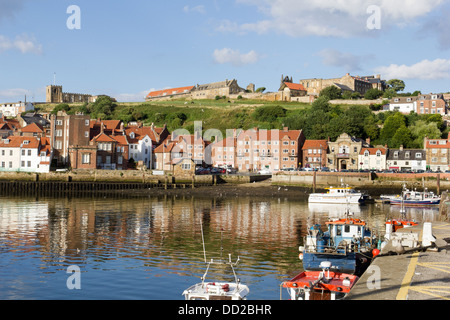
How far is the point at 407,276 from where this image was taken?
17984 mm

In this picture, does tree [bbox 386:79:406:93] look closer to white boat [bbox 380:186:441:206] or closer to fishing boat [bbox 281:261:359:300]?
white boat [bbox 380:186:441:206]

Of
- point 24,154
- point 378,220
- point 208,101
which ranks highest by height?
point 208,101

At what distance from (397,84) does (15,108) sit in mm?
138924

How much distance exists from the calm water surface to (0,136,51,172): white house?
2381cm

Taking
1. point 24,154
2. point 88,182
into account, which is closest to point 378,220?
point 88,182

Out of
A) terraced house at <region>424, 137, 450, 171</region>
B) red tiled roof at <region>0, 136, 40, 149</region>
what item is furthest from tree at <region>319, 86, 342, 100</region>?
red tiled roof at <region>0, 136, 40, 149</region>

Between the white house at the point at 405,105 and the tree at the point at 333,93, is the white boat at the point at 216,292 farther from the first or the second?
the tree at the point at 333,93

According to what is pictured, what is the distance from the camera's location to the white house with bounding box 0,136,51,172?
87.2 metres

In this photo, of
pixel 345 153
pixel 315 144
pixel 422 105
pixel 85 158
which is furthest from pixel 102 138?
pixel 422 105

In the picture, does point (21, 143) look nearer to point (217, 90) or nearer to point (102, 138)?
point (102, 138)

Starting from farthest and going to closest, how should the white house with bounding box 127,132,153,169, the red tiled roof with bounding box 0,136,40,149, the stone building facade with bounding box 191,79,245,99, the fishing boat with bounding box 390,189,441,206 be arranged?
the stone building facade with bounding box 191,79,245,99
the white house with bounding box 127,132,153,169
the red tiled roof with bounding box 0,136,40,149
the fishing boat with bounding box 390,189,441,206
